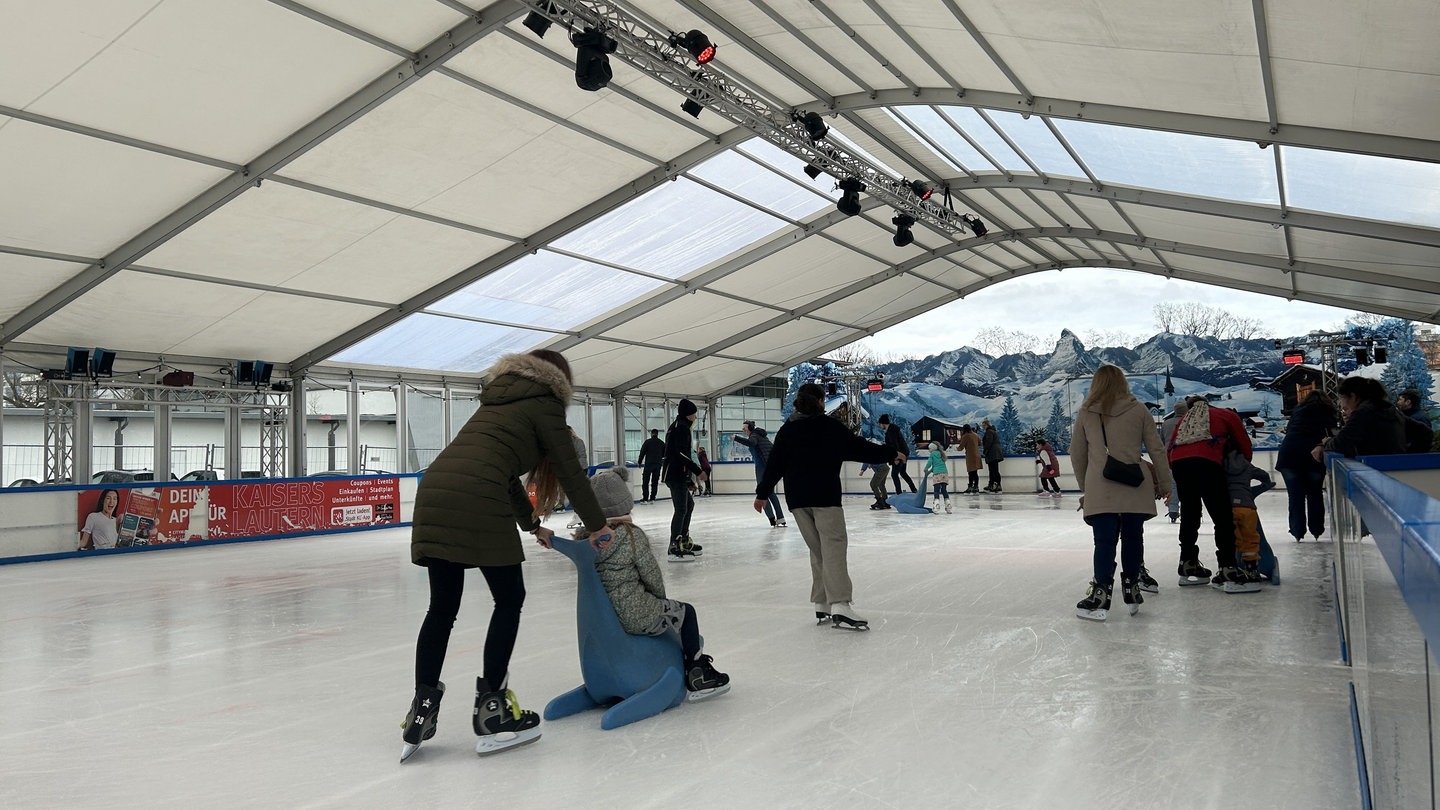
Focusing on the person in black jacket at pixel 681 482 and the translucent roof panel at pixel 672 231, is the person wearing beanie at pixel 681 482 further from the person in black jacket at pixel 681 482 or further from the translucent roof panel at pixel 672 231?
the translucent roof panel at pixel 672 231

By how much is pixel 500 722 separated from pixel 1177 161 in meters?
11.7

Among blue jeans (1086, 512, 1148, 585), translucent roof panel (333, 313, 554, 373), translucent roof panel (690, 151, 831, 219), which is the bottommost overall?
blue jeans (1086, 512, 1148, 585)

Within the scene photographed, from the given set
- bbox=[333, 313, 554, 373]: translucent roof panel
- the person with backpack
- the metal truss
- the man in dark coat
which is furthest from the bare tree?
the person with backpack

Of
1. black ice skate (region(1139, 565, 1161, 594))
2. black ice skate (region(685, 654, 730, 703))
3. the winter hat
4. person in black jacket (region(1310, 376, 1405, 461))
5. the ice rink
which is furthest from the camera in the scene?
black ice skate (region(1139, 565, 1161, 594))

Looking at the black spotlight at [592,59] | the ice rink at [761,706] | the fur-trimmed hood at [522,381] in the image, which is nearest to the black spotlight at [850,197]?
the black spotlight at [592,59]

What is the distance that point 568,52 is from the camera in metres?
9.81

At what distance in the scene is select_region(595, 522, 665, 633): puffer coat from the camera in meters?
3.33

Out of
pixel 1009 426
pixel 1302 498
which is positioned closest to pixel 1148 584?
pixel 1302 498

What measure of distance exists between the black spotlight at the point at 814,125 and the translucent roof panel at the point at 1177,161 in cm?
287

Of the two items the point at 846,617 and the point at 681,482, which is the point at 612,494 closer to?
the point at 846,617

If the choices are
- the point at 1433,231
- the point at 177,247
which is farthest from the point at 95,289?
Result: the point at 1433,231

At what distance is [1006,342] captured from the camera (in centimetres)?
3441

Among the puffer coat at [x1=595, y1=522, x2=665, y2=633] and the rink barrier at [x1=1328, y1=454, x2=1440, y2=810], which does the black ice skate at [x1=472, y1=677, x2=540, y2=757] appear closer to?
the puffer coat at [x1=595, y1=522, x2=665, y2=633]

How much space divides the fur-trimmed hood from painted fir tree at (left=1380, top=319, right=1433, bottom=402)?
24.7 m
